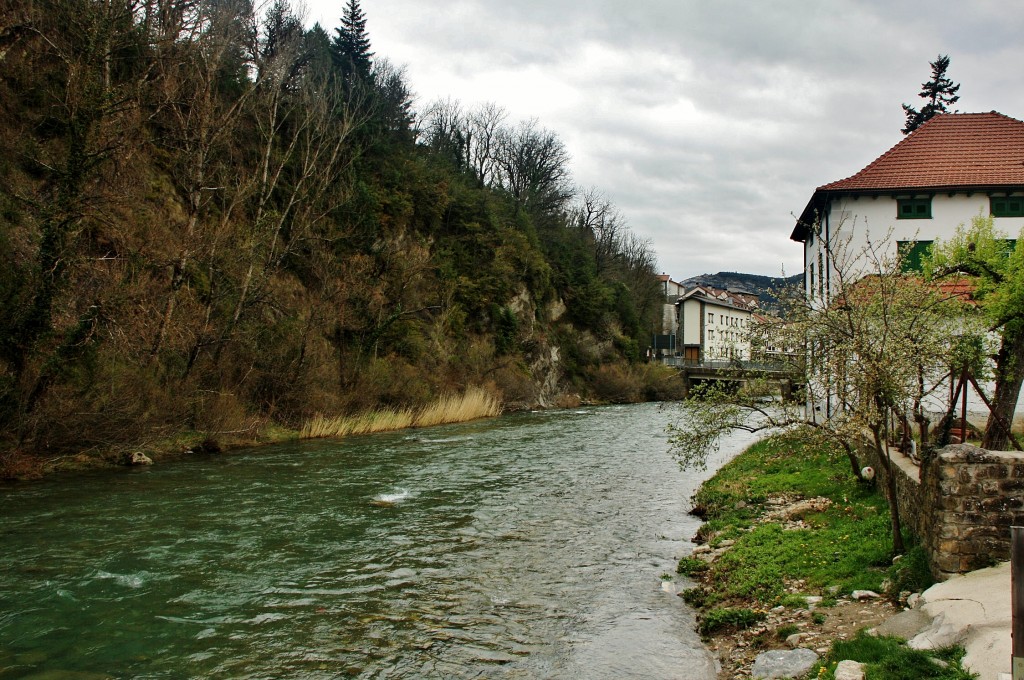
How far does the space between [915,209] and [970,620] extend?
25.8m

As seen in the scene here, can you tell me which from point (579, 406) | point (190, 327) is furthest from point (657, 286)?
point (190, 327)

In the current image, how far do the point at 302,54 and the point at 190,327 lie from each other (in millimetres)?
25285

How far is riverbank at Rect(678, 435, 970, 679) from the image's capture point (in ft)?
21.9

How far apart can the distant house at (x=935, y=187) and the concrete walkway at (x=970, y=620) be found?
70.6ft

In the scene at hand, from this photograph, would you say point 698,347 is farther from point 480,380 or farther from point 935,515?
point 935,515

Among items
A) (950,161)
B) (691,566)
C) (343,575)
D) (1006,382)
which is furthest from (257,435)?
(950,161)

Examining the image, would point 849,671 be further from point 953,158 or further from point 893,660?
point 953,158

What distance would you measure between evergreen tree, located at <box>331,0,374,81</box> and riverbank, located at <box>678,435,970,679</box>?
147ft

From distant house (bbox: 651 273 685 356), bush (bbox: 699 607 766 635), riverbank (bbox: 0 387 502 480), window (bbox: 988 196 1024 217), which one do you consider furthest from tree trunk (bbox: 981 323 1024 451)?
distant house (bbox: 651 273 685 356)

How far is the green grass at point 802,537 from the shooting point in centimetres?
833

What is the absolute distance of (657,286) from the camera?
90438mm

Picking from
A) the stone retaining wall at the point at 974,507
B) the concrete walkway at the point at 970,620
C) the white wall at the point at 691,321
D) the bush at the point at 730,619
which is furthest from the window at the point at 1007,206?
the white wall at the point at 691,321

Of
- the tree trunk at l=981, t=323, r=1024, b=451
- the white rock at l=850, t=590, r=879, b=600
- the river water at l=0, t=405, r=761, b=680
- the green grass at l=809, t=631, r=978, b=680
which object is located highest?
the tree trunk at l=981, t=323, r=1024, b=451

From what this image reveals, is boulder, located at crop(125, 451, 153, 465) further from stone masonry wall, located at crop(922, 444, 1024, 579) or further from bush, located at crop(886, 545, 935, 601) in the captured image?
stone masonry wall, located at crop(922, 444, 1024, 579)
